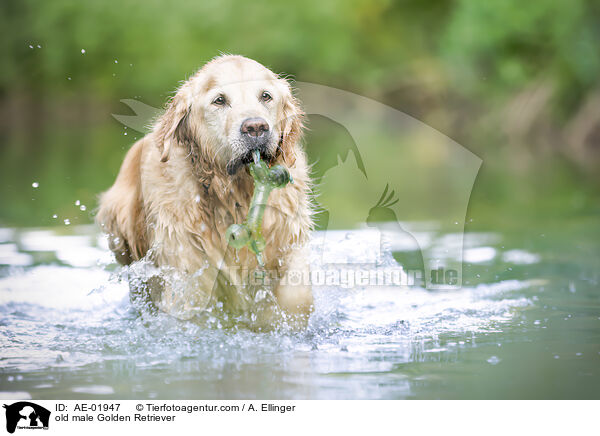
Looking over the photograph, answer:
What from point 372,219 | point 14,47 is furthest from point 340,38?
point 372,219

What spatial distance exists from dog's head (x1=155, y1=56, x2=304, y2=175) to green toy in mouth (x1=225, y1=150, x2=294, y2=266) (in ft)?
0.28

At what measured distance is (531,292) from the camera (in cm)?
488

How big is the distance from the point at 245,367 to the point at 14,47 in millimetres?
29881

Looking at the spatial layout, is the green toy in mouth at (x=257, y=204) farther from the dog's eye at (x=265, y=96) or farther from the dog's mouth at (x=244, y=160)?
the dog's eye at (x=265, y=96)

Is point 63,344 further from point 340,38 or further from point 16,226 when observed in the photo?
point 340,38

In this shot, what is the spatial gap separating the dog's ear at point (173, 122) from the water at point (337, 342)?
3.10 feet

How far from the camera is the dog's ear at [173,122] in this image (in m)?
4.14

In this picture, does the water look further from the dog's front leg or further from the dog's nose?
the dog's nose

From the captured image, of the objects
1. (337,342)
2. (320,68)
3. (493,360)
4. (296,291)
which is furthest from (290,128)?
(320,68)

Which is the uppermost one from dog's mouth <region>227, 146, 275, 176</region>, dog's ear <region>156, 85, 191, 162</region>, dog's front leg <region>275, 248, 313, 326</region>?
dog's ear <region>156, 85, 191, 162</region>

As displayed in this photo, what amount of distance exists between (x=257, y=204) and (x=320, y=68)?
36.1 metres

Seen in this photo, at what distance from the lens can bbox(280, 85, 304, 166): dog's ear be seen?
4133 millimetres

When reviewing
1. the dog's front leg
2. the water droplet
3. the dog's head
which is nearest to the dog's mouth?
the dog's head

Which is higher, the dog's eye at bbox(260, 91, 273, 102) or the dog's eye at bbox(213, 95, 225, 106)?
the dog's eye at bbox(260, 91, 273, 102)
